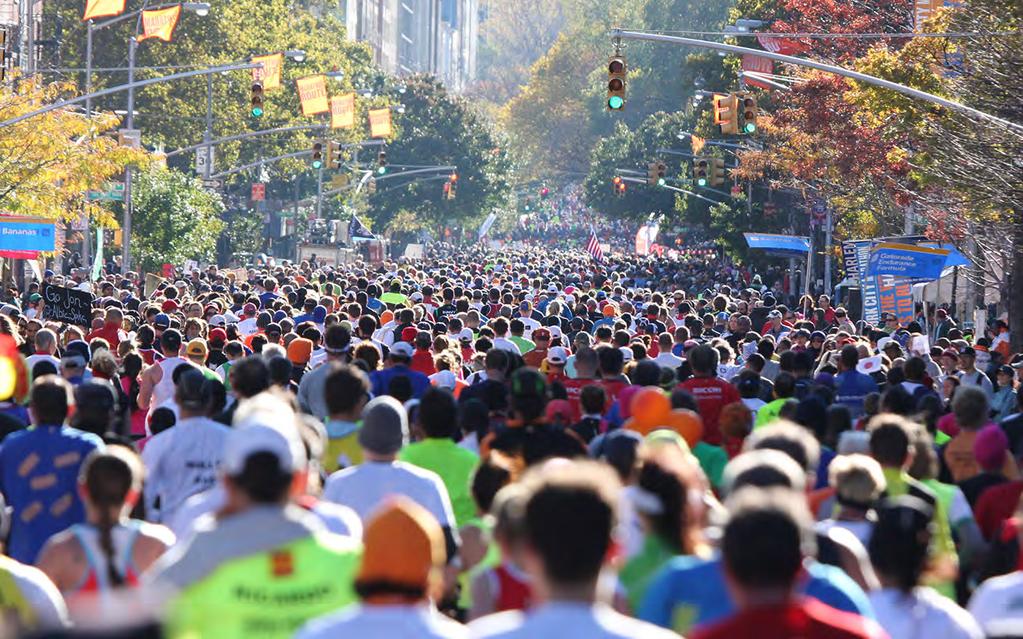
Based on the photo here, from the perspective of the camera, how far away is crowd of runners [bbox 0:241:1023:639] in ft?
14.7

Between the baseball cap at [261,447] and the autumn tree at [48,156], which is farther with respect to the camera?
the autumn tree at [48,156]

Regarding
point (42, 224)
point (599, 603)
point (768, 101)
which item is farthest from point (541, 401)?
point (768, 101)

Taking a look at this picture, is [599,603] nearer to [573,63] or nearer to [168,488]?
[168,488]

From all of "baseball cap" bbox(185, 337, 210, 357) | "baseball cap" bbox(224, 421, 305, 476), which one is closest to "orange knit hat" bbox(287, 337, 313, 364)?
"baseball cap" bbox(185, 337, 210, 357)

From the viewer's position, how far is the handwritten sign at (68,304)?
70.6 ft

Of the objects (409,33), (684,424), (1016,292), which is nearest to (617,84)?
(1016,292)

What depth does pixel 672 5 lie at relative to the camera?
132750 millimetres

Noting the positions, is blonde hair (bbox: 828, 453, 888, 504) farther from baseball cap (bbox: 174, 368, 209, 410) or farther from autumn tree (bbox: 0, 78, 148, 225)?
autumn tree (bbox: 0, 78, 148, 225)

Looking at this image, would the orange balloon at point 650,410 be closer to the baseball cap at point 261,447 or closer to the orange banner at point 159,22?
the baseball cap at point 261,447

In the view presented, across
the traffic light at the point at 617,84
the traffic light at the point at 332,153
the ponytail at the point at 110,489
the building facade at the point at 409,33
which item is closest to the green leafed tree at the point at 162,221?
the traffic light at the point at 332,153

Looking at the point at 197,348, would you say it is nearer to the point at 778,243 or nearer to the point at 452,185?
the point at 778,243

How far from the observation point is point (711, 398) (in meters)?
12.9

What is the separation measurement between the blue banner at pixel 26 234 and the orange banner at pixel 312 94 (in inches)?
860

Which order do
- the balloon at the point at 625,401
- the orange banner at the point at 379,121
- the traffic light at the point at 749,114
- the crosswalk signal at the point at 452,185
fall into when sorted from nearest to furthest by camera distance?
the balloon at the point at 625,401, the traffic light at the point at 749,114, the orange banner at the point at 379,121, the crosswalk signal at the point at 452,185
